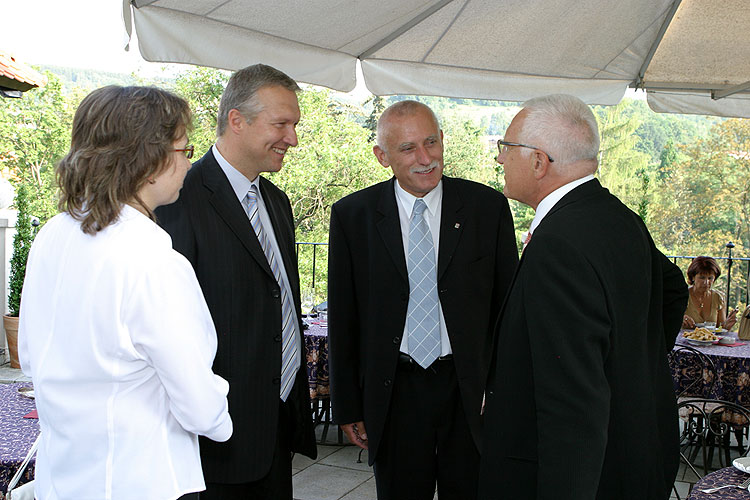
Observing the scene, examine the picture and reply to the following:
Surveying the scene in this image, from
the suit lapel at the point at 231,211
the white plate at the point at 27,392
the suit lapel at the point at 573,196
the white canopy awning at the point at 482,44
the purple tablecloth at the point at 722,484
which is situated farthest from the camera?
the white canopy awning at the point at 482,44

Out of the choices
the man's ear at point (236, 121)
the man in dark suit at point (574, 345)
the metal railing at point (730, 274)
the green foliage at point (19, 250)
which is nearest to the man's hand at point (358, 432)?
the man in dark suit at point (574, 345)

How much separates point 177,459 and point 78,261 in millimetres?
478

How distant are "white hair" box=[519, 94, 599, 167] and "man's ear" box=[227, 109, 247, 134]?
0.96 m

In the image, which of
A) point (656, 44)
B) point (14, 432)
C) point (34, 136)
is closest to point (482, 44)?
point (656, 44)

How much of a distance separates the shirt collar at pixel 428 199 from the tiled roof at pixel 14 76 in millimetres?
6799

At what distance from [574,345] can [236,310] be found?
1.02 meters

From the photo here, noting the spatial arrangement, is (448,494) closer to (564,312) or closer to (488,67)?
(564,312)

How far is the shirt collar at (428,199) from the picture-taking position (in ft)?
8.77

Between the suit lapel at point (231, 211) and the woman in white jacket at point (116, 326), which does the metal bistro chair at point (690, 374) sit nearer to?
the suit lapel at point (231, 211)

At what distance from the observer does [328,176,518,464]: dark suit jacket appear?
252cm

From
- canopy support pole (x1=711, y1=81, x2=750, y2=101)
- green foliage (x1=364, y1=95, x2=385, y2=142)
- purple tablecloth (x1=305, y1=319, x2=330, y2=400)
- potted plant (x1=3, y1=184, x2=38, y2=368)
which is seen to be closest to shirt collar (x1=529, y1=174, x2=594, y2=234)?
canopy support pole (x1=711, y1=81, x2=750, y2=101)

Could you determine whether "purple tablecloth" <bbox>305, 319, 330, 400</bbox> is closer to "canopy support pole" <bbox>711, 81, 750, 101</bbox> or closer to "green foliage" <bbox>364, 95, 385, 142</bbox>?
"canopy support pole" <bbox>711, 81, 750, 101</bbox>

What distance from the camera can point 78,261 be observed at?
146 cm

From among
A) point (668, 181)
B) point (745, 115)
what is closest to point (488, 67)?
point (745, 115)
